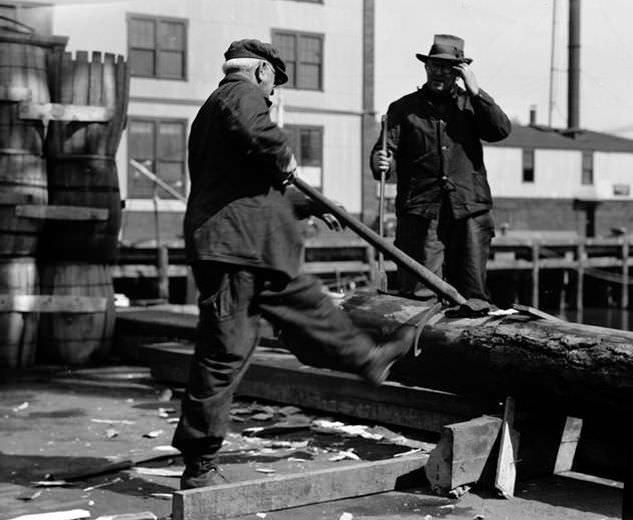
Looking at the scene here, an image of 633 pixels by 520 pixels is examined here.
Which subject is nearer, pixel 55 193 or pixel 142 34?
pixel 55 193

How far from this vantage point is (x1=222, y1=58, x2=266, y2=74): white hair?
5.35m

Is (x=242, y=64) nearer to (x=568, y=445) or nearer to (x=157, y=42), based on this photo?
(x=568, y=445)

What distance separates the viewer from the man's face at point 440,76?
26.2 feet

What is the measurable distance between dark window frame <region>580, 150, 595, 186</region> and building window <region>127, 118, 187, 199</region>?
25.4 m

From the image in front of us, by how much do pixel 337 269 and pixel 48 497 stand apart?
90.4 feet

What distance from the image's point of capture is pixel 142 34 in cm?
3334

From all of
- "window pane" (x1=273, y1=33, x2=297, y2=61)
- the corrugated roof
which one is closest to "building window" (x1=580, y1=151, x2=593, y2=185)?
the corrugated roof

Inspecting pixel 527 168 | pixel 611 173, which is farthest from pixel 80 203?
pixel 611 173

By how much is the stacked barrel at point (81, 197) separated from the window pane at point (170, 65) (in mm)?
22696

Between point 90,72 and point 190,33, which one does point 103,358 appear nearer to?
point 90,72

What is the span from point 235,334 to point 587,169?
50213mm

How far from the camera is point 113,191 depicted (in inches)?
428

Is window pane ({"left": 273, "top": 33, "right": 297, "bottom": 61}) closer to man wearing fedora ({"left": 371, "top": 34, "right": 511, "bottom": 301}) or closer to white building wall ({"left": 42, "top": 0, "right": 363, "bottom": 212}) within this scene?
white building wall ({"left": 42, "top": 0, "right": 363, "bottom": 212})

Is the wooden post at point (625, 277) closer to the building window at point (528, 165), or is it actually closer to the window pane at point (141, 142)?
the building window at point (528, 165)
